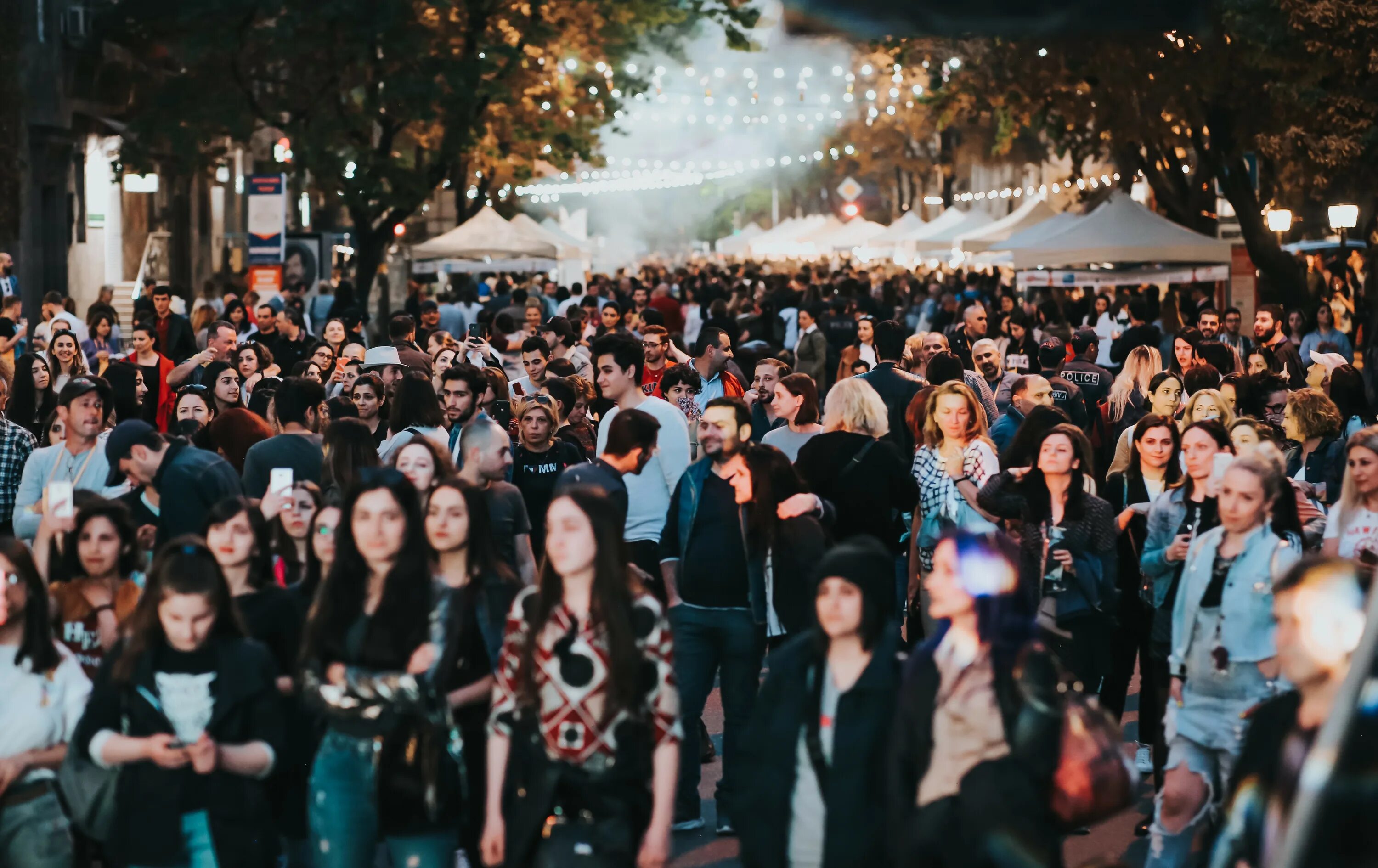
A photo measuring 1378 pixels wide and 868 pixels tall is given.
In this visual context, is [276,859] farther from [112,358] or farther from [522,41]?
[522,41]

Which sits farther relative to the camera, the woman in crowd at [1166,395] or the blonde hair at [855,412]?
the woman in crowd at [1166,395]

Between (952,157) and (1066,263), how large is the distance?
1305 inches

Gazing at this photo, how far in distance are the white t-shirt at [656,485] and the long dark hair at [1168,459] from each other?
210cm

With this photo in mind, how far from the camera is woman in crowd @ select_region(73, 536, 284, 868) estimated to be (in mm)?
5430

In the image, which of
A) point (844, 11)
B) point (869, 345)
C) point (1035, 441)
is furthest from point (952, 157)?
point (844, 11)

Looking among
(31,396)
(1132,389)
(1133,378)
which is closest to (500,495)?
(1132,389)

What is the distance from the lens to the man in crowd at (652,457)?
868 cm

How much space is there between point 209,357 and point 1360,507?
870cm

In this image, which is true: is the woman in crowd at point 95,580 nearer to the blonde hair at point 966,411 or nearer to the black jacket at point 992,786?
the black jacket at point 992,786

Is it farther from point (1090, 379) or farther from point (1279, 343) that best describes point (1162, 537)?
point (1279, 343)

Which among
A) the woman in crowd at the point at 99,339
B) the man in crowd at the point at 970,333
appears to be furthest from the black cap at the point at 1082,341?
the woman in crowd at the point at 99,339

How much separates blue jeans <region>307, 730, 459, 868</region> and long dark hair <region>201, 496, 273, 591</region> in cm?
112

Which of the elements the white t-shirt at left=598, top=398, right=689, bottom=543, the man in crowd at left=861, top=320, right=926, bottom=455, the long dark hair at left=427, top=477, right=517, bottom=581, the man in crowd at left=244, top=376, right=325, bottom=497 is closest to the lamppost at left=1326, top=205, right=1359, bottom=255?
the man in crowd at left=861, top=320, right=926, bottom=455

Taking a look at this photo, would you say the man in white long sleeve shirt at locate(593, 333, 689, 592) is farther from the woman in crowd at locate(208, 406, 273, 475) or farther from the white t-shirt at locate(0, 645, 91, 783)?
the white t-shirt at locate(0, 645, 91, 783)
